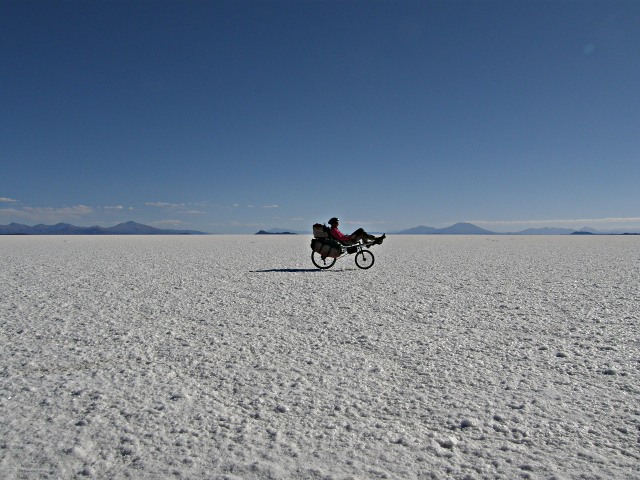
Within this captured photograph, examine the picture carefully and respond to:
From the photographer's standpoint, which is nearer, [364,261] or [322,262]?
[364,261]

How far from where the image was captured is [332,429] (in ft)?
10.9

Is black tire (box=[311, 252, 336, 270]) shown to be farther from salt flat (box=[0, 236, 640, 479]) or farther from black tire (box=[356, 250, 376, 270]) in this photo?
salt flat (box=[0, 236, 640, 479])

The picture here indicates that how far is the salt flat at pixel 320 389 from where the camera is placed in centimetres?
290

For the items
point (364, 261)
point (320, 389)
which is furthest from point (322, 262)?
point (320, 389)

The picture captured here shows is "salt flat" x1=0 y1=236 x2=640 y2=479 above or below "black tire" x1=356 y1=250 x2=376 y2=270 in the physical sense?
below

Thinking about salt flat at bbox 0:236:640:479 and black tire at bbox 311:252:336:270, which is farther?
black tire at bbox 311:252:336:270

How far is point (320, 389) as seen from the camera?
13.4 ft

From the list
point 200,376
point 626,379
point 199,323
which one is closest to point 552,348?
point 626,379

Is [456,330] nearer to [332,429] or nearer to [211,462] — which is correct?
[332,429]

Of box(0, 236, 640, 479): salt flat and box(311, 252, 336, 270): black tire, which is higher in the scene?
box(311, 252, 336, 270): black tire

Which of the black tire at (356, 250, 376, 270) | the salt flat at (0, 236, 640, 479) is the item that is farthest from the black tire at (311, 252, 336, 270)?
the salt flat at (0, 236, 640, 479)

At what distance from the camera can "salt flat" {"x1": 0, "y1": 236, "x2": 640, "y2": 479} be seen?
2.90m

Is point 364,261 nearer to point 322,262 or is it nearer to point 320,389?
point 322,262

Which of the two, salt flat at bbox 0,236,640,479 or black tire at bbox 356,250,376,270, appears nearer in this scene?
salt flat at bbox 0,236,640,479
